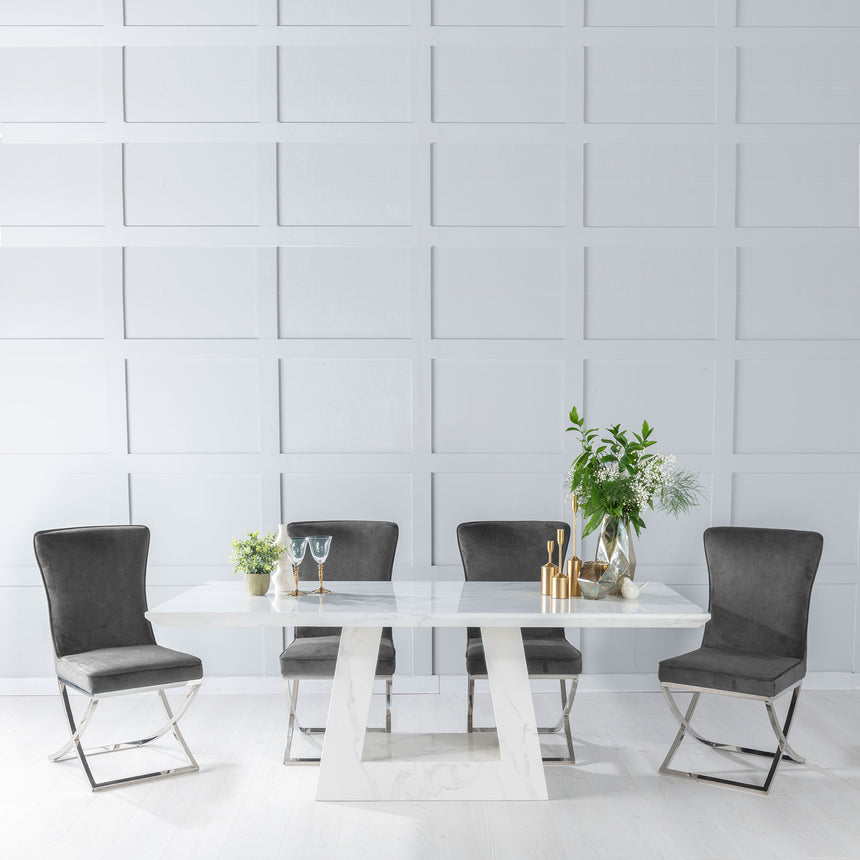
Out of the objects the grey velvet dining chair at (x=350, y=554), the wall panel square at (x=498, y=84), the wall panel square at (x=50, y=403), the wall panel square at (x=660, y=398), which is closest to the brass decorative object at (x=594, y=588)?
the grey velvet dining chair at (x=350, y=554)

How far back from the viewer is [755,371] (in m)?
4.39

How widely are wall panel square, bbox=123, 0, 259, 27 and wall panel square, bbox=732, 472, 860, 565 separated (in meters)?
3.42

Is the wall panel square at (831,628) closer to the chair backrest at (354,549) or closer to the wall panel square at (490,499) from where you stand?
the wall panel square at (490,499)

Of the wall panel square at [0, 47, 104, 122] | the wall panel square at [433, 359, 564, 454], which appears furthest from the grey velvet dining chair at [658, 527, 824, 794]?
the wall panel square at [0, 47, 104, 122]

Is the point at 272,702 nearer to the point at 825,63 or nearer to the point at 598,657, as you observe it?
the point at 598,657

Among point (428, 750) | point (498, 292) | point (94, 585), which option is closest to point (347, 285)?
point (498, 292)

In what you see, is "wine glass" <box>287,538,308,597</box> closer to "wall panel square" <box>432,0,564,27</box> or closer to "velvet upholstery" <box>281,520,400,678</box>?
"velvet upholstery" <box>281,520,400,678</box>

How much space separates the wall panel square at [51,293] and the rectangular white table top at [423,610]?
183cm

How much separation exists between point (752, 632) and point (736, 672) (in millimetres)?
467

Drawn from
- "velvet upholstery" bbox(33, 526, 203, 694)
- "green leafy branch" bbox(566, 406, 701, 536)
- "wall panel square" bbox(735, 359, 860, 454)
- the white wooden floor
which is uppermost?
"wall panel square" bbox(735, 359, 860, 454)

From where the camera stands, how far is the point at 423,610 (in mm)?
2900

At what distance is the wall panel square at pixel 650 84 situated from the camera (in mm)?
4328

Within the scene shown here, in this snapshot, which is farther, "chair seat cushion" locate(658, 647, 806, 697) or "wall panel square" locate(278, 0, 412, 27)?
"wall panel square" locate(278, 0, 412, 27)

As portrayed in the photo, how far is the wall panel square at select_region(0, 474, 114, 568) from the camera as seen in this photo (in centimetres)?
439
